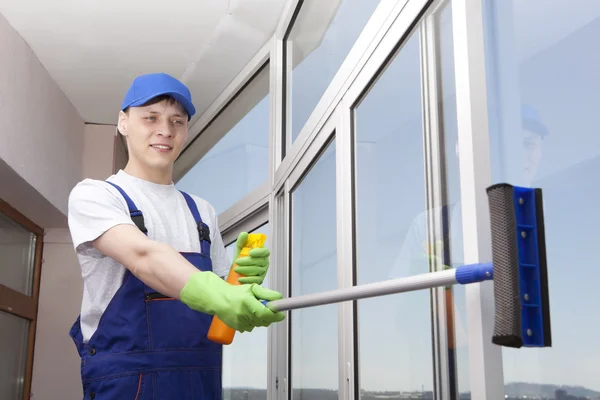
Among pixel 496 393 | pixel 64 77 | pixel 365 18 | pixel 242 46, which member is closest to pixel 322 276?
pixel 365 18

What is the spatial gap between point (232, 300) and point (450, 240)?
452 mm

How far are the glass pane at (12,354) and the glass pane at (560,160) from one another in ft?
11.5

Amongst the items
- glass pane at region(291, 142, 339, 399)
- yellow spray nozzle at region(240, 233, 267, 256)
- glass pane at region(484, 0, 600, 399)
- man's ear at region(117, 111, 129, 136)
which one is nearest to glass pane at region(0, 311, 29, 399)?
glass pane at region(291, 142, 339, 399)

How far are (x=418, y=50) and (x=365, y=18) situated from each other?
49cm

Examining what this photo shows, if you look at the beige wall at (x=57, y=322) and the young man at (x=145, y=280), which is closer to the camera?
the young man at (x=145, y=280)

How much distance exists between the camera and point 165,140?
193cm

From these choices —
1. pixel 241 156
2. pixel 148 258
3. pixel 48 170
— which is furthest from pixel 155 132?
pixel 48 170

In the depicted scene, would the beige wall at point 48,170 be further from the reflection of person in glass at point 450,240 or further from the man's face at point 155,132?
the reflection of person in glass at point 450,240

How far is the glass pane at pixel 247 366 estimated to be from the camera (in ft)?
11.0

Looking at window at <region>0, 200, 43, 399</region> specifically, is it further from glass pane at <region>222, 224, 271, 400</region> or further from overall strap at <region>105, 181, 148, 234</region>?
overall strap at <region>105, 181, 148, 234</region>

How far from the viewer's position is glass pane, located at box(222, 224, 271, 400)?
3.34m

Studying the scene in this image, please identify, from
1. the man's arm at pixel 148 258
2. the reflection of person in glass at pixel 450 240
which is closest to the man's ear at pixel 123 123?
the man's arm at pixel 148 258

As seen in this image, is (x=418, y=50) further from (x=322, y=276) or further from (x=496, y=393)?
(x=322, y=276)

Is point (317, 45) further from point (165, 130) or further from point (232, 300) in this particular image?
point (232, 300)
